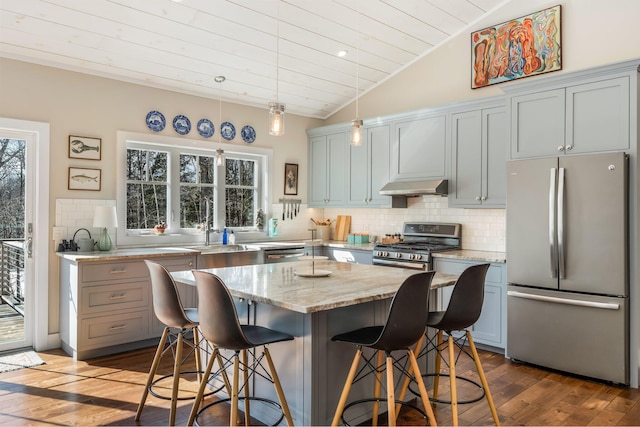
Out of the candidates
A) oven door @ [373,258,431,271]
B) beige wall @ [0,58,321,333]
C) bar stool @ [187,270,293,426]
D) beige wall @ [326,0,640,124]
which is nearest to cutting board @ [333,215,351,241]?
oven door @ [373,258,431,271]

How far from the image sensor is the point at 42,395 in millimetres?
3184

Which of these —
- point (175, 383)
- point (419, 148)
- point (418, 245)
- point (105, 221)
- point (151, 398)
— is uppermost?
point (419, 148)

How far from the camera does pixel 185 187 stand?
5.30 metres

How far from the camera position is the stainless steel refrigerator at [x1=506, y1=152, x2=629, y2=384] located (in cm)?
Answer: 342

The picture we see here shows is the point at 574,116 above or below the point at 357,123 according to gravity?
above

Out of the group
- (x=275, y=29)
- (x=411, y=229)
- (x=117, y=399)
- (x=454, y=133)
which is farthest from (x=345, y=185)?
(x=117, y=399)

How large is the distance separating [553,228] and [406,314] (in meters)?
2.06

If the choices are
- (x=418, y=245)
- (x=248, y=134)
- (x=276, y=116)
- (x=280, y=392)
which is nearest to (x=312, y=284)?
(x=280, y=392)

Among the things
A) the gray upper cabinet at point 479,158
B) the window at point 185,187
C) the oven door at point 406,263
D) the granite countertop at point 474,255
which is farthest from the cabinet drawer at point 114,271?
the gray upper cabinet at point 479,158

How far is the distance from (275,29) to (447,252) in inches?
107

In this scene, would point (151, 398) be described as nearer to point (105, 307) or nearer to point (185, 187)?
point (105, 307)

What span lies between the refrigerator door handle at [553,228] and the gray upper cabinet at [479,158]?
0.63 meters

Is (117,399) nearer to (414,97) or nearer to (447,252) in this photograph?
(447,252)

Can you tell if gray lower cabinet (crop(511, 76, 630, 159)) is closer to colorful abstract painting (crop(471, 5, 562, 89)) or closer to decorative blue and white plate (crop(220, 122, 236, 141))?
colorful abstract painting (crop(471, 5, 562, 89))
